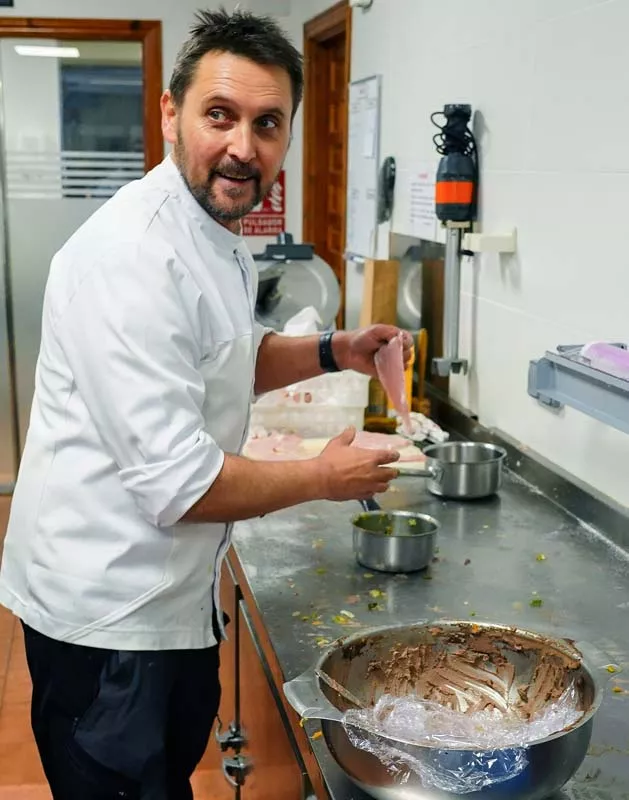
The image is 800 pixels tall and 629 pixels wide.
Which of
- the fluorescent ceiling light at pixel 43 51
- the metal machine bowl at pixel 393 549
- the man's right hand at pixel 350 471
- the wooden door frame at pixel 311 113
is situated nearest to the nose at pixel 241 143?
the man's right hand at pixel 350 471

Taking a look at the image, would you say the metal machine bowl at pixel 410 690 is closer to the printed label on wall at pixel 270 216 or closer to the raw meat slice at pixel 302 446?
the raw meat slice at pixel 302 446

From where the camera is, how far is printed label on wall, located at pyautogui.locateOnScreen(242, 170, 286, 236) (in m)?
4.27

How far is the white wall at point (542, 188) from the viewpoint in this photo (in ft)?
5.56

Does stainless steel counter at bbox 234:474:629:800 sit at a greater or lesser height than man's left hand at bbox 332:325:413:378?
lesser

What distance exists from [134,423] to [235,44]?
53 cm

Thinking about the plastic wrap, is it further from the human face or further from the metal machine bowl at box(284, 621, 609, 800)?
the human face

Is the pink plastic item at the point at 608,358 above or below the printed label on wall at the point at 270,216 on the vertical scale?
below

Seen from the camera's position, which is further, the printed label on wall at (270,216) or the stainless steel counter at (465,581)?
the printed label on wall at (270,216)

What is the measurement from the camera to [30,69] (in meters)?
4.10

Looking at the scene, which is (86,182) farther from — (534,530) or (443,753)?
(443,753)

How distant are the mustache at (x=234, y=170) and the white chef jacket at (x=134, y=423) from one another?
2.0 inches

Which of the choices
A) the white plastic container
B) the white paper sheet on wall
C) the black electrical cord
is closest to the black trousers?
the white plastic container

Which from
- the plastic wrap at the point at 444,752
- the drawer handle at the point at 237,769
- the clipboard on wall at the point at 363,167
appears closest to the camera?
the plastic wrap at the point at 444,752

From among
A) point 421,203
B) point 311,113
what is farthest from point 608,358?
point 311,113
